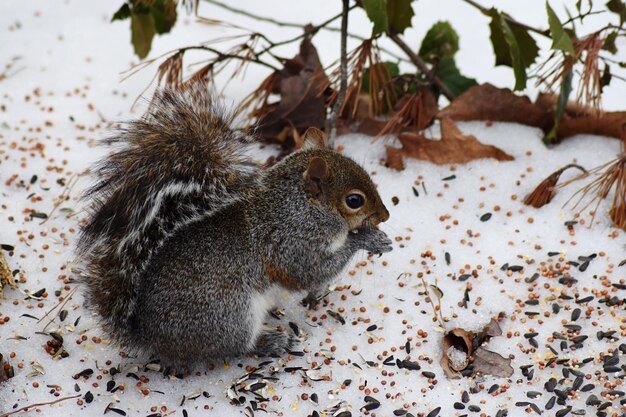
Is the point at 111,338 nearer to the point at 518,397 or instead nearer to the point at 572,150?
the point at 518,397

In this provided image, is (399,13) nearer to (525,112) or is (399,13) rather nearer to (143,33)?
(525,112)

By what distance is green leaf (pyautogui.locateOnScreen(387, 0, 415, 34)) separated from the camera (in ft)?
9.36

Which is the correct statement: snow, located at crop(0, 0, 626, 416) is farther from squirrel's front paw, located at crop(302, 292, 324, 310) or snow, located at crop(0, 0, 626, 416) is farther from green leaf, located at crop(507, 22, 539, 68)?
green leaf, located at crop(507, 22, 539, 68)

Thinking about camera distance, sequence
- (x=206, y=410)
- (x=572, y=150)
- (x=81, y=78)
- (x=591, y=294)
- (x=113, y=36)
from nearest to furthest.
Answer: (x=206, y=410)
(x=591, y=294)
(x=572, y=150)
(x=81, y=78)
(x=113, y=36)

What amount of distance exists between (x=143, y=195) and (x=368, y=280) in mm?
859

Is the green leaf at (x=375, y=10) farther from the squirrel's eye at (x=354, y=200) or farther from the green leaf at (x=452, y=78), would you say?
the green leaf at (x=452, y=78)

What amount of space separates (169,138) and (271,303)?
1.88 ft

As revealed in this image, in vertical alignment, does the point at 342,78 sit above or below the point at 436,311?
above

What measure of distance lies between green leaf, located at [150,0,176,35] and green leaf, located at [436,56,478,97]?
1.07m

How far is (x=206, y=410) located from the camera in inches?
89.1

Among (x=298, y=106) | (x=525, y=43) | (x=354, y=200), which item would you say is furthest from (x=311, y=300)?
(x=525, y=43)

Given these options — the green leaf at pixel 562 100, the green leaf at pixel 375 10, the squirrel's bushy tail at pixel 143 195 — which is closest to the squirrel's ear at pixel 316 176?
the squirrel's bushy tail at pixel 143 195

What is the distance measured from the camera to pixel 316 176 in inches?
93.2

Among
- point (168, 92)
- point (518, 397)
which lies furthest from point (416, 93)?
point (518, 397)
